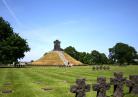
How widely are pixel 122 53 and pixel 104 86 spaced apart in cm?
11386

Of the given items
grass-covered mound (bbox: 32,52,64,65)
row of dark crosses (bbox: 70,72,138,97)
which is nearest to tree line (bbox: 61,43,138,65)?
grass-covered mound (bbox: 32,52,64,65)

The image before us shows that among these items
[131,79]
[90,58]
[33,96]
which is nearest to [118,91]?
[131,79]

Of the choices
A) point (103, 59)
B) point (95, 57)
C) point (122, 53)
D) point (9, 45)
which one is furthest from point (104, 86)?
point (103, 59)

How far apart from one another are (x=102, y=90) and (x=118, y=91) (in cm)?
141

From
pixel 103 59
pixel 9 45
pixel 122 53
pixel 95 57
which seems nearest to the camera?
pixel 9 45

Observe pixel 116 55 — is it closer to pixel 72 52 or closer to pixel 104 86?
pixel 72 52

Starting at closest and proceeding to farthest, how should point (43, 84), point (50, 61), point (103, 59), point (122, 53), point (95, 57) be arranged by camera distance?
1. point (43, 84)
2. point (50, 61)
3. point (122, 53)
4. point (103, 59)
5. point (95, 57)

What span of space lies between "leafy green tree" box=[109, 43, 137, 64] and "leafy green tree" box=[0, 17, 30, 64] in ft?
277

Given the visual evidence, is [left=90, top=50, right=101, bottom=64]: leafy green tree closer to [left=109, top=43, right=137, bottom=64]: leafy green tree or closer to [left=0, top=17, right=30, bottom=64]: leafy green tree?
[left=109, top=43, right=137, bottom=64]: leafy green tree

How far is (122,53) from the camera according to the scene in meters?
112

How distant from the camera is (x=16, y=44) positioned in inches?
1854

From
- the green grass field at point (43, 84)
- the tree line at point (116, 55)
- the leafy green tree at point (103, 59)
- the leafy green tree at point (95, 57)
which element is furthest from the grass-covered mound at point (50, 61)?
the green grass field at point (43, 84)

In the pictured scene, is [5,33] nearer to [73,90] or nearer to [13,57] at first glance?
[13,57]

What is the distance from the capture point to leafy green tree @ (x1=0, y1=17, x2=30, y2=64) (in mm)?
43134
